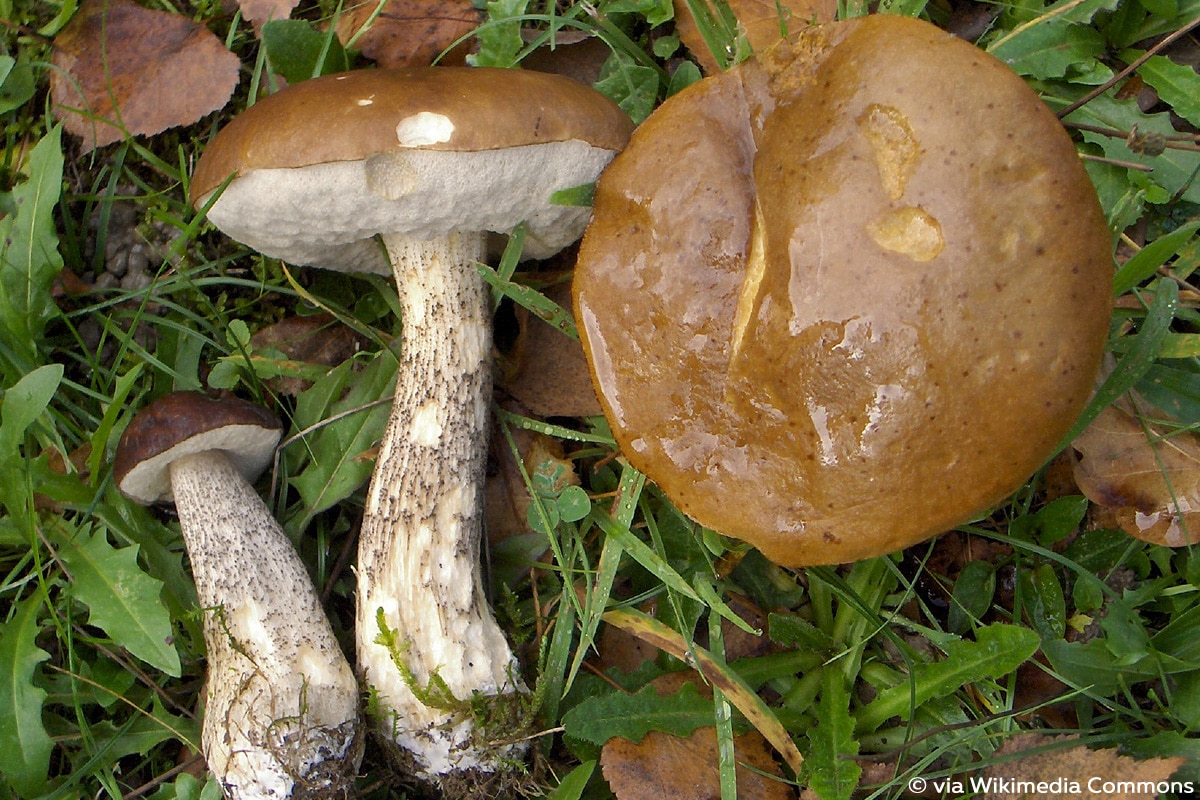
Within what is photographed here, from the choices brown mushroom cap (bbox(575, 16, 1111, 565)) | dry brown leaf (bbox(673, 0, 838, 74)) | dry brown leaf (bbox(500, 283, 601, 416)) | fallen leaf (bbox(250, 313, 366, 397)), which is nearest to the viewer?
brown mushroom cap (bbox(575, 16, 1111, 565))

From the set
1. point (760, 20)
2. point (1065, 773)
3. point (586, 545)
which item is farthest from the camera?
point (586, 545)

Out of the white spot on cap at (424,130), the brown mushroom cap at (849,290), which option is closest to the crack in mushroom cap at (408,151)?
the white spot on cap at (424,130)

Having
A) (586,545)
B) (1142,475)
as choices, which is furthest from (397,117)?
(1142,475)

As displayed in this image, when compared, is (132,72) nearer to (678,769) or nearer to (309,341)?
(309,341)

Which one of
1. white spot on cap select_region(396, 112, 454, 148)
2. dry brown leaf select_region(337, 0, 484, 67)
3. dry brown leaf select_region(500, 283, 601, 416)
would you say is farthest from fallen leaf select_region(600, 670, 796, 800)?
dry brown leaf select_region(337, 0, 484, 67)

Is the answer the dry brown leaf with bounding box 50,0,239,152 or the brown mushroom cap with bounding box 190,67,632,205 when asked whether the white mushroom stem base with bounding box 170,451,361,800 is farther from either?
the dry brown leaf with bounding box 50,0,239,152

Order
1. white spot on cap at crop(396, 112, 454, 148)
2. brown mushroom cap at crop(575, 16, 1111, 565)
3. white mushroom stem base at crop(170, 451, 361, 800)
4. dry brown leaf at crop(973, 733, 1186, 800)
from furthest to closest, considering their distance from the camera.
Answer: white mushroom stem base at crop(170, 451, 361, 800) → dry brown leaf at crop(973, 733, 1186, 800) → white spot on cap at crop(396, 112, 454, 148) → brown mushroom cap at crop(575, 16, 1111, 565)
